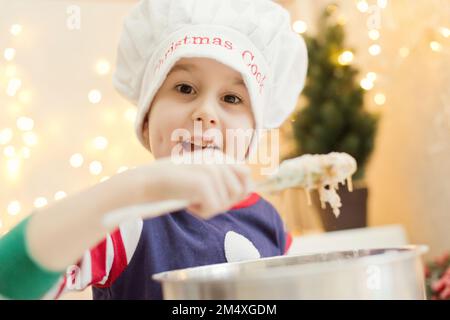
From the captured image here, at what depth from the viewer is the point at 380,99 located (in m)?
1.47

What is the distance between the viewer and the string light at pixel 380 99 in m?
1.47

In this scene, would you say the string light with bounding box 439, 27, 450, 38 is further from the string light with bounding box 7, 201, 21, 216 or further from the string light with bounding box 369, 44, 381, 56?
the string light with bounding box 7, 201, 21, 216

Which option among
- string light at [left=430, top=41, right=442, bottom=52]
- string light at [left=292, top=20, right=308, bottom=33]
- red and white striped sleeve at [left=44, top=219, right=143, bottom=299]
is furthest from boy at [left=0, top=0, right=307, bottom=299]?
string light at [left=292, top=20, right=308, bottom=33]

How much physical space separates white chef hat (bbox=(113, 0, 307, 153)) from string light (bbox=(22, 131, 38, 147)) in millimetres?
374

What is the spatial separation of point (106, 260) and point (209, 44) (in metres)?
0.26

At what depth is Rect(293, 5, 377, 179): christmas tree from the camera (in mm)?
1327

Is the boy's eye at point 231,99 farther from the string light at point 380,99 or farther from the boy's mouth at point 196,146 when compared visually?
the string light at point 380,99

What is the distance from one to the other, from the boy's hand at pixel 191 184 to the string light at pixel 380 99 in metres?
1.19

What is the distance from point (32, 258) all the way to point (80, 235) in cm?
4

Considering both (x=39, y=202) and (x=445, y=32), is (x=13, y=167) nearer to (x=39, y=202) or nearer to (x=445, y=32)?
(x=39, y=202)

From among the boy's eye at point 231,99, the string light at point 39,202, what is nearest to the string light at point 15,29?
the string light at point 39,202
